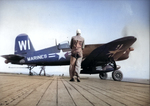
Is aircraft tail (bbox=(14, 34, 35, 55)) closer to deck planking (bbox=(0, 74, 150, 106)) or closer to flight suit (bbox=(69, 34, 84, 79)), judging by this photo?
flight suit (bbox=(69, 34, 84, 79))

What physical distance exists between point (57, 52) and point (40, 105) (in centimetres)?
794

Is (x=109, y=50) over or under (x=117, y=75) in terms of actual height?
over

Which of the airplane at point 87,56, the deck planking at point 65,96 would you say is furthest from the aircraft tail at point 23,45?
the deck planking at point 65,96

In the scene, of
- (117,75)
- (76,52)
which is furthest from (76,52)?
(117,75)

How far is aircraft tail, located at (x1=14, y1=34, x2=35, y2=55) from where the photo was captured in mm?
10648

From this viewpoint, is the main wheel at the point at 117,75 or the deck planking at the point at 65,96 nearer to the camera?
the deck planking at the point at 65,96

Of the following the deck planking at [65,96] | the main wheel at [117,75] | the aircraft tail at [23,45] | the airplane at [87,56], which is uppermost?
the aircraft tail at [23,45]

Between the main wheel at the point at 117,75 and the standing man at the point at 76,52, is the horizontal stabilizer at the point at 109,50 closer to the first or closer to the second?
the main wheel at the point at 117,75

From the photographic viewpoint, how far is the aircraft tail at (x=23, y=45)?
10.6 metres

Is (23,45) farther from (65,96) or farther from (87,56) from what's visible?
(65,96)

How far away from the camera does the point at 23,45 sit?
1091cm

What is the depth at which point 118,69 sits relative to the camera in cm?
728

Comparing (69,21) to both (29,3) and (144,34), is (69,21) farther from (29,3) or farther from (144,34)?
(144,34)

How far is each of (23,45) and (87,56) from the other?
6.39 m
